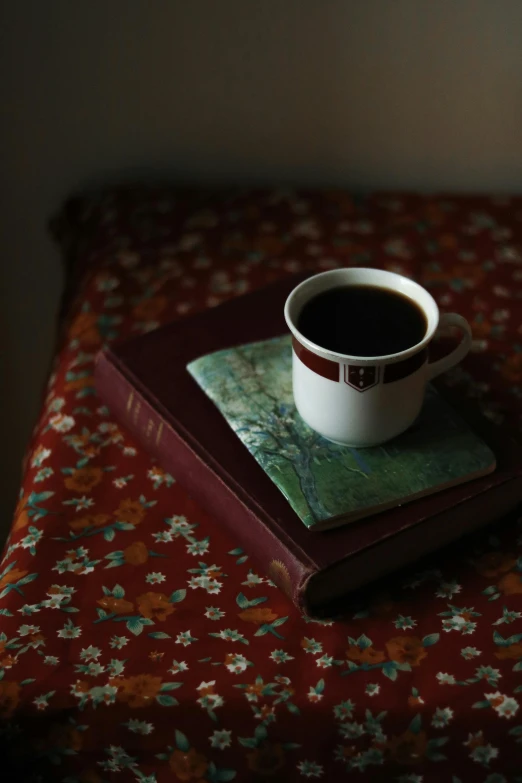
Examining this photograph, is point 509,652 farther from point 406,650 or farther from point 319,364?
point 319,364

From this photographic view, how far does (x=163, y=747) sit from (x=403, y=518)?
0.24 m

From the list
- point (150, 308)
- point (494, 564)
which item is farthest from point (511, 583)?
point (150, 308)

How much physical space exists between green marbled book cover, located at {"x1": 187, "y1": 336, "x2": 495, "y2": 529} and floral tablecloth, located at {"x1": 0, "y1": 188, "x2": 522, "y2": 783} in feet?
0.23

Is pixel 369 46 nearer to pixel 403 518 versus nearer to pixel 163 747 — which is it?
pixel 403 518

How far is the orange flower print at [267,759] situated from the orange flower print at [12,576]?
0.23m

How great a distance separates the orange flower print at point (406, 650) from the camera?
2.00 feet

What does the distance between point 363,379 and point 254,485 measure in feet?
0.39

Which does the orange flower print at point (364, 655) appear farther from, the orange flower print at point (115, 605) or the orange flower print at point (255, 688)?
the orange flower print at point (115, 605)

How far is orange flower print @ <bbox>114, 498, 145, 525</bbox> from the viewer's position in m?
0.72

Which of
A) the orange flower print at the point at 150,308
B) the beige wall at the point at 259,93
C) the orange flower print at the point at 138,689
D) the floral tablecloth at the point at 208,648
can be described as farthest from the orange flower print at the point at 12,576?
the beige wall at the point at 259,93

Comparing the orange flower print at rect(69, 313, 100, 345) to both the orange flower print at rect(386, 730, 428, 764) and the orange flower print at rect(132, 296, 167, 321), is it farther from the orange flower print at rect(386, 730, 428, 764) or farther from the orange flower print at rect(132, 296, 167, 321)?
the orange flower print at rect(386, 730, 428, 764)

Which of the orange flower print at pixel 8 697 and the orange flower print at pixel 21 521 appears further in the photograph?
the orange flower print at pixel 21 521

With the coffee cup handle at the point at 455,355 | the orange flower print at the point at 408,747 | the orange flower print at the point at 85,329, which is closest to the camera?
the orange flower print at the point at 408,747

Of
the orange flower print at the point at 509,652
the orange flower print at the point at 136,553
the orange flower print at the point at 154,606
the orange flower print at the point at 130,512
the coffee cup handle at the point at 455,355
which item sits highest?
the coffee cup handle at the point at 455,355
